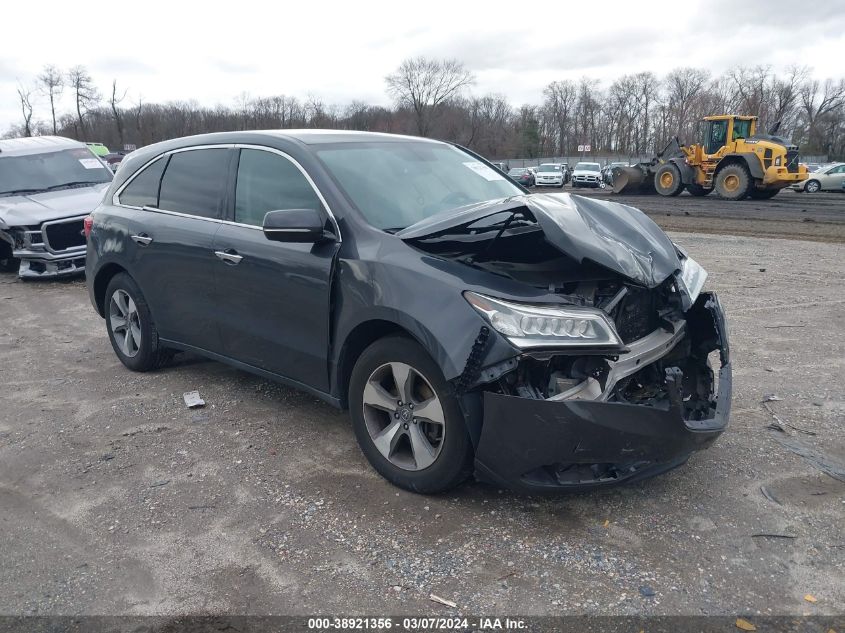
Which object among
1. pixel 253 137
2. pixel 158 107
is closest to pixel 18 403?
pixel 253 137

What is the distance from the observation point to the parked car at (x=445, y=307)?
3051mm

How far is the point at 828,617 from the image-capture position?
Answer: 8.61 ft

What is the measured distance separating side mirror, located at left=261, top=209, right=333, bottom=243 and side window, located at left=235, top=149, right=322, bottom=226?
248mm

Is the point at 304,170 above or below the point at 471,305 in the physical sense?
above

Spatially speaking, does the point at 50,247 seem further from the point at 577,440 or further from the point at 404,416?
the point at 577,440

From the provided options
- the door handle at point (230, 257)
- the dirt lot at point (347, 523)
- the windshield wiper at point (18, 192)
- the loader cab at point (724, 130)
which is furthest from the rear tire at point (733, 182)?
the door handle at point (230, 257)

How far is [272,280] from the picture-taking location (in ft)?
13.5

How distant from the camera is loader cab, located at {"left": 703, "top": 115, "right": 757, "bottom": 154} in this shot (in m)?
23.5

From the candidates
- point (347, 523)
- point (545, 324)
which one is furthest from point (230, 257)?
point (545, 324)

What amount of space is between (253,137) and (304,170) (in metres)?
0.68

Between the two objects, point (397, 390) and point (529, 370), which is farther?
point (397, 390)

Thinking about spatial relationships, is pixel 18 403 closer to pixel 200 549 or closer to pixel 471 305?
pixel 200 549

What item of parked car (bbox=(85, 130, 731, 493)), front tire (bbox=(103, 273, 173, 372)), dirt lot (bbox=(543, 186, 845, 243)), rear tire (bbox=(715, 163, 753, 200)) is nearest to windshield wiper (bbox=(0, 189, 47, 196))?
front tire (bbox=(103, 273, 173, 372))

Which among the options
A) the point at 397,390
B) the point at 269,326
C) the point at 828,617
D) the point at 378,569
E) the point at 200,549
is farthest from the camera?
the point at 269,326
